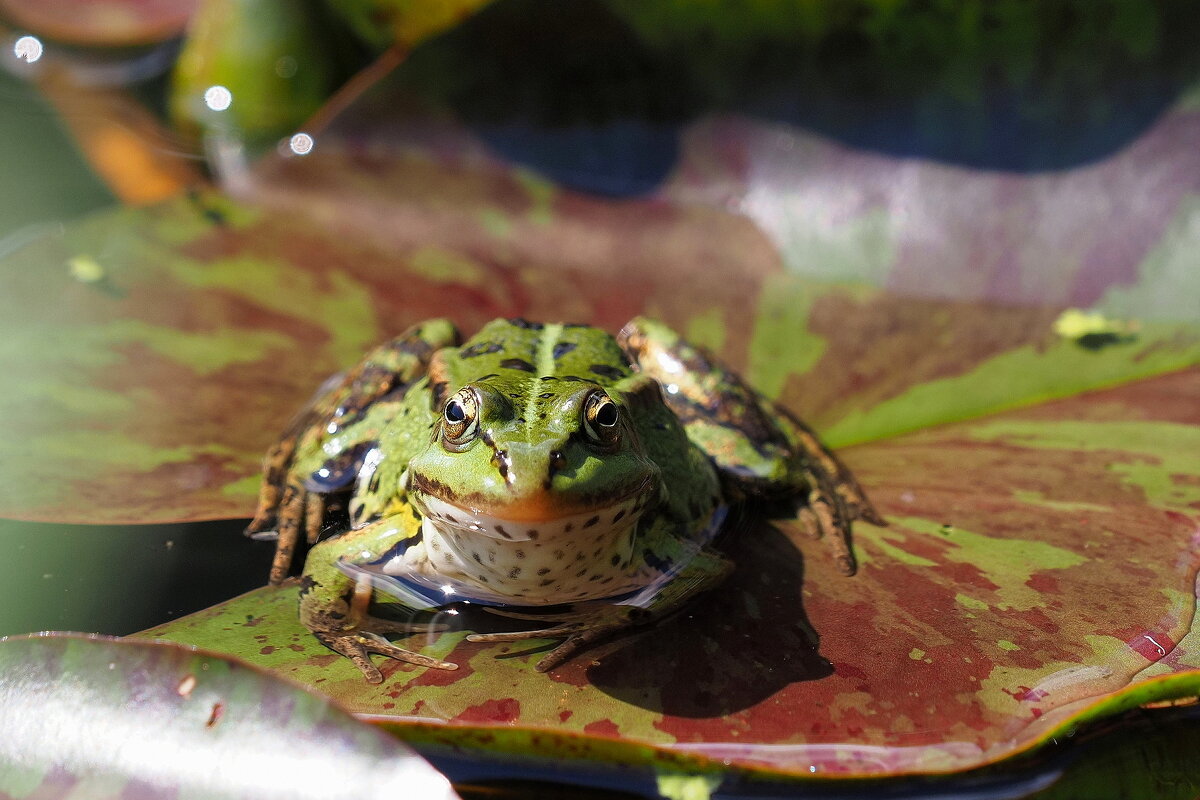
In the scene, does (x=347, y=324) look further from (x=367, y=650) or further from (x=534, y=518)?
(x=534, y=518)

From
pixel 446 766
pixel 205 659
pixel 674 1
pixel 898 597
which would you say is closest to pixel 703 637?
pixel 898 597

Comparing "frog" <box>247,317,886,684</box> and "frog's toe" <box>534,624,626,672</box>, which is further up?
"frog" <box>247,317,886,684</box>

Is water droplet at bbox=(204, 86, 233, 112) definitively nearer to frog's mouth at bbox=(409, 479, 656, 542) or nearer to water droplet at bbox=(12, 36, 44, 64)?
water droplet at bbox=(12, 36, 44, 64)

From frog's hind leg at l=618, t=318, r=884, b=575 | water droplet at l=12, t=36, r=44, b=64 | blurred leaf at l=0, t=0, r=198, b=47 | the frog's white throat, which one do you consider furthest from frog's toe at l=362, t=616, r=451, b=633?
water droplet at l=12, t=36, r=44, b=64

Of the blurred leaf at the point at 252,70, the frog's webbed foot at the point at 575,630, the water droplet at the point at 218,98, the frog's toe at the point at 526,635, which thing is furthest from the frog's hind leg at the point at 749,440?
the water droplet at the point at 218,98

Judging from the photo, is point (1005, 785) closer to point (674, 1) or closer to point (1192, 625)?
point (1192, 625)

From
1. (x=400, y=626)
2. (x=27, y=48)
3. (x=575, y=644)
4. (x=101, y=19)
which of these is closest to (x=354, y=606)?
(x=400, y=626)

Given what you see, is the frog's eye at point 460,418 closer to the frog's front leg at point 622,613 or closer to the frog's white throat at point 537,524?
the frog's white throat at point 537,524
